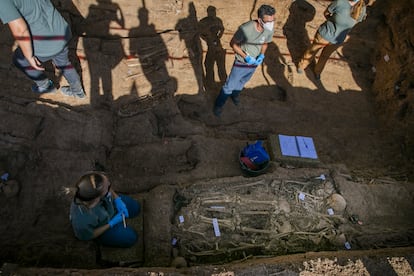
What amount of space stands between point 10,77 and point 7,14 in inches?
76.7

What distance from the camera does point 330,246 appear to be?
410cm

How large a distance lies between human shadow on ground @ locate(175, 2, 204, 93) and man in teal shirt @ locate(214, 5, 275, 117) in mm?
1236

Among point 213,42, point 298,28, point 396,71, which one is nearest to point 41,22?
point 213,42

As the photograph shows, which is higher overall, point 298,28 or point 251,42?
point 298,28

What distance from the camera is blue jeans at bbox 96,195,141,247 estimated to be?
337 cm

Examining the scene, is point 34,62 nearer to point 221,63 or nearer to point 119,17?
point 119,17

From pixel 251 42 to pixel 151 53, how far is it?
2314 mm

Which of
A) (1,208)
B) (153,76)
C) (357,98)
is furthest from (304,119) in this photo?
(1,208)

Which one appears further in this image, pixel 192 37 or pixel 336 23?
pixel 192 37

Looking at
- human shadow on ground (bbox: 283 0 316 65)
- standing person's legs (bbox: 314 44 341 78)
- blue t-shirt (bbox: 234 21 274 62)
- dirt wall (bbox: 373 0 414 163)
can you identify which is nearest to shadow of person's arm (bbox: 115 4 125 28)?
blue t-shirt (bbox: 234 21 274 62)

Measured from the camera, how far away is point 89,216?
2.91 m

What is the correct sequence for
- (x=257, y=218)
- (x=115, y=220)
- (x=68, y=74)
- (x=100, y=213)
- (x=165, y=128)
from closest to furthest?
1. (x=100, y=213)
2. (x=115, y=220)
3. (x=257, y=218)
4. (x=68, y=74)
5. (x=165, y=128)

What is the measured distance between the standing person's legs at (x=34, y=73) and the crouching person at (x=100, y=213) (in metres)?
2.53

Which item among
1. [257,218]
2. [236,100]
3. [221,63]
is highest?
[221,63]
